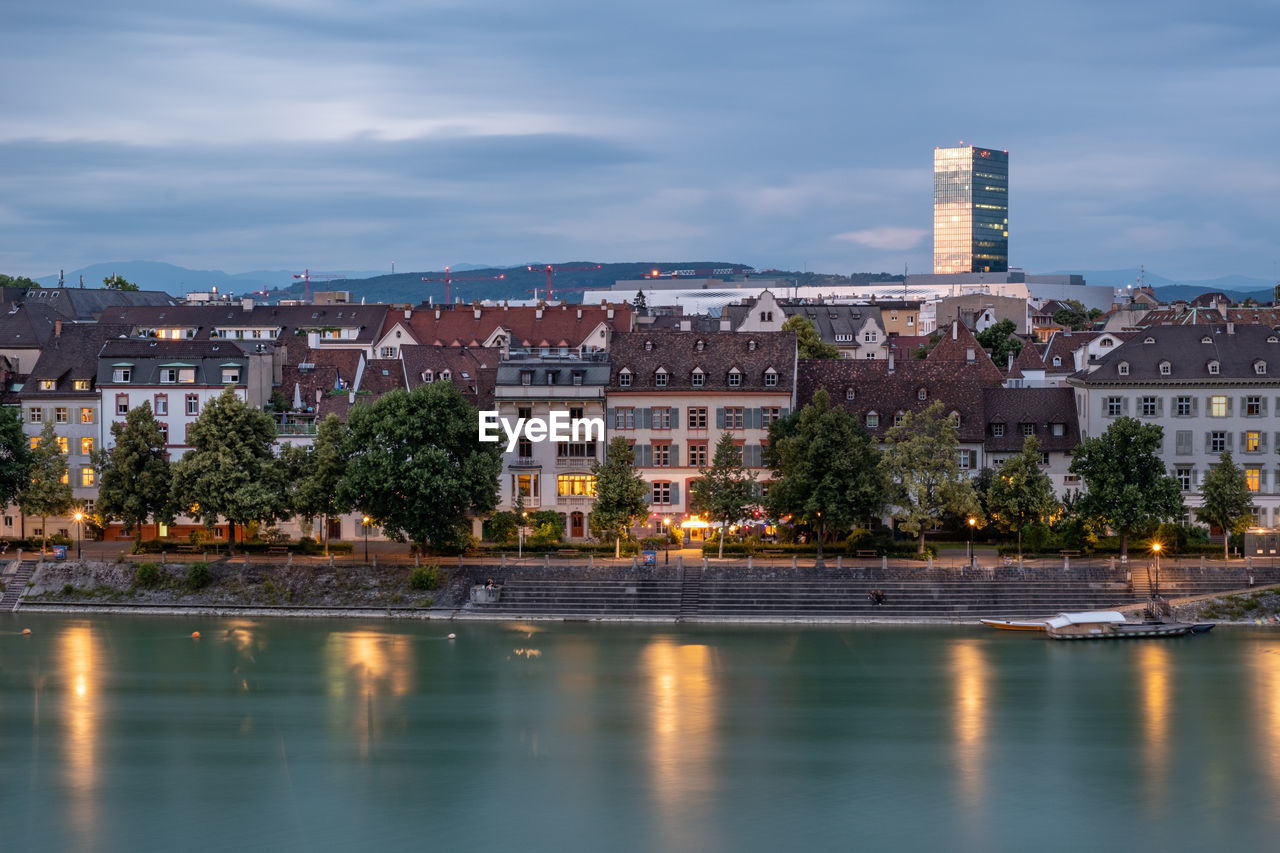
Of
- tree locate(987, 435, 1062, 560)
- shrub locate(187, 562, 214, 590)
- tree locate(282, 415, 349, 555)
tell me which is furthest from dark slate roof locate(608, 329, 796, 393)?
shrub locate(187, 562, 214, 590)

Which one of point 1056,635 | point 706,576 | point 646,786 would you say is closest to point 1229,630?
point 1056,635

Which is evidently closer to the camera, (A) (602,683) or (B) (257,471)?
(A) (602,683)

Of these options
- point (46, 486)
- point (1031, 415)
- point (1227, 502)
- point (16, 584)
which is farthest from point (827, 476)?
point (16, 584)

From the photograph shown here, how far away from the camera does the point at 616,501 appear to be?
251 ft

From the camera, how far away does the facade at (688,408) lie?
8338 cm

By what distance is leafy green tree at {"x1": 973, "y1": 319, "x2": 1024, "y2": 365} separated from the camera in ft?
451

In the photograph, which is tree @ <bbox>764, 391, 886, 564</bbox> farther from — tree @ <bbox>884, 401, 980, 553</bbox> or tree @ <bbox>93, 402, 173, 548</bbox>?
tree @ <bbox>93, 402, 173, 548</bbox>

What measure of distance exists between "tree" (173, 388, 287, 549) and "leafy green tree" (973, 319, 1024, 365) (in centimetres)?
7388

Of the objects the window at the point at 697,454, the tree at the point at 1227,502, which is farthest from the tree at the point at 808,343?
the tree at the point at 1227,502

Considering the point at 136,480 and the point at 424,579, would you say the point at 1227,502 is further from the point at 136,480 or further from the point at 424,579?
the point at 136,480

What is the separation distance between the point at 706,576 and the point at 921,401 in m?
19.1

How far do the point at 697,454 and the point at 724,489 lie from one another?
6.49 meters

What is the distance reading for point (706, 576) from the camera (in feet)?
242

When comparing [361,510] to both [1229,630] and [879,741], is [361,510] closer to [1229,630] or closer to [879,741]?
[879,741]
